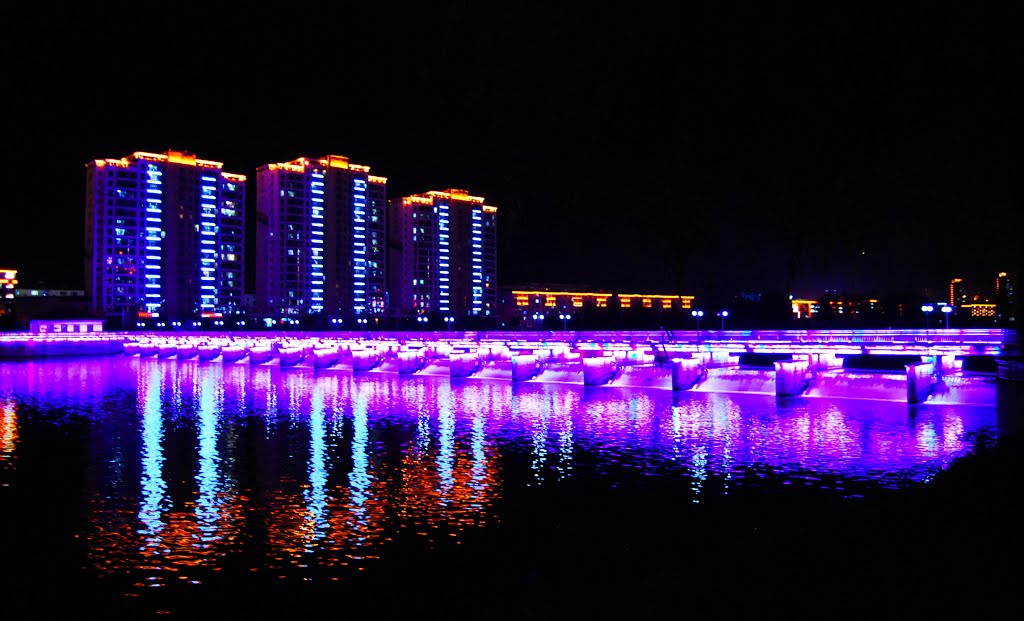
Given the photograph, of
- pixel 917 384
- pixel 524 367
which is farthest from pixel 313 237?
pixel 917 384

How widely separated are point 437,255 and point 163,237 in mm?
52662

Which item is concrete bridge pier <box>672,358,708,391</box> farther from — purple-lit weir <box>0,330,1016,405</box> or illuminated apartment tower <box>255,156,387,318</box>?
illuminated apartment tower <box>255,156,387,318</box>

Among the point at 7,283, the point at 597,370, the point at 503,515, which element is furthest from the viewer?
the point at 7,283

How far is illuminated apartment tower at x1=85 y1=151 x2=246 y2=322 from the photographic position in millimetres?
130375

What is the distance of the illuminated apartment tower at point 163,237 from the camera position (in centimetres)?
13038

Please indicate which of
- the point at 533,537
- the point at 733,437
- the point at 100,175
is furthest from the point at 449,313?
the point at 533,537

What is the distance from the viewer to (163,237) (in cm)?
13512

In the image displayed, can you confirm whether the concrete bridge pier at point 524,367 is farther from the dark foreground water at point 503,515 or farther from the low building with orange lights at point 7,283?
the low building with orange lights at point 7,283

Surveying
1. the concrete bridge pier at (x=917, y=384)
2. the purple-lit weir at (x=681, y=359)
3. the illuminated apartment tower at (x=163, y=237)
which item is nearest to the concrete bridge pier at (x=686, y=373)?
the purple-lit weir at (x=681, y=359)

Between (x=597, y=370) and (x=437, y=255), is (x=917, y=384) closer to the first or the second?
(x=597, y=370)

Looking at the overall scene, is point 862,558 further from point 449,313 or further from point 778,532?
point 449,313

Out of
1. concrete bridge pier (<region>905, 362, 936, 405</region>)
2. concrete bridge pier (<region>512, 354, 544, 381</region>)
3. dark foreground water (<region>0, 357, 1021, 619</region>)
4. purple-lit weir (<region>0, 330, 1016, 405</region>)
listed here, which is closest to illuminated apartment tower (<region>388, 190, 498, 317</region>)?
purple-lit weir (<region>0, 330, 1016, 405</region>)

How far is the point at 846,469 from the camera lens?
18.6m

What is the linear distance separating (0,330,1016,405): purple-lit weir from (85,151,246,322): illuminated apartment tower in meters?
67.5
